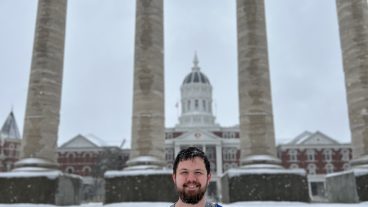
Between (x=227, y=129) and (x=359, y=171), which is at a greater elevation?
(x=227, y=129)

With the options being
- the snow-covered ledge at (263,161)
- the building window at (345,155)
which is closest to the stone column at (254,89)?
the snow-covered ledge at (263,161)

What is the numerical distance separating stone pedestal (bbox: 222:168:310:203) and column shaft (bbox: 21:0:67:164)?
12714mm

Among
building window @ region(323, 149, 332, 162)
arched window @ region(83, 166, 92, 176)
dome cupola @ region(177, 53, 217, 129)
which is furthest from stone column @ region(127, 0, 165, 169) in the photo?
dome cupola @ region(177, 53, 217, 129)

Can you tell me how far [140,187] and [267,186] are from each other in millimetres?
7867

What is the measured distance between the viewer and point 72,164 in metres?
116

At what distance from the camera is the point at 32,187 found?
24.3 meters

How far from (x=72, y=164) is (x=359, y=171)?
4083 inches

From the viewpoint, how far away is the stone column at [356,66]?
2577 centimetres

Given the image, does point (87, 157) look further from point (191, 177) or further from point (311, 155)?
point (191, 177)

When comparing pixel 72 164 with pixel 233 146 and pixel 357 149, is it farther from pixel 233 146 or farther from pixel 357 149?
pixel 357 149

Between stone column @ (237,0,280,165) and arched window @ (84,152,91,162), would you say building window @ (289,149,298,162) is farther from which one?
stone column @ (237,0,280,165)

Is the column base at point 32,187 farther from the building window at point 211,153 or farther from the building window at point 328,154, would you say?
the building window at point 328,154

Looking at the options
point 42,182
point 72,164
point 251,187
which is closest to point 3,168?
point 72,164

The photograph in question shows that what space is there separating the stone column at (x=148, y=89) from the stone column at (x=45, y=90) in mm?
5672
